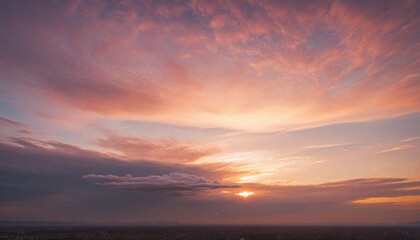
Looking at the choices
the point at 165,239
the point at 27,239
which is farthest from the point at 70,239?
the point at 165,239

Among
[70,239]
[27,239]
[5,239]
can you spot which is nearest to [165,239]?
[70,239]

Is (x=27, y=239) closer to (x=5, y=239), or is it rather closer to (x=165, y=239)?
(x=5, y=239)

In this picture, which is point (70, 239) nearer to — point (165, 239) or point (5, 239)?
point (5, 239)

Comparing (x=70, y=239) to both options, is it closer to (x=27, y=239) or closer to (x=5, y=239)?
(x=27, y=239)

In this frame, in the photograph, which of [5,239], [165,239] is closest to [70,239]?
[5,239]
